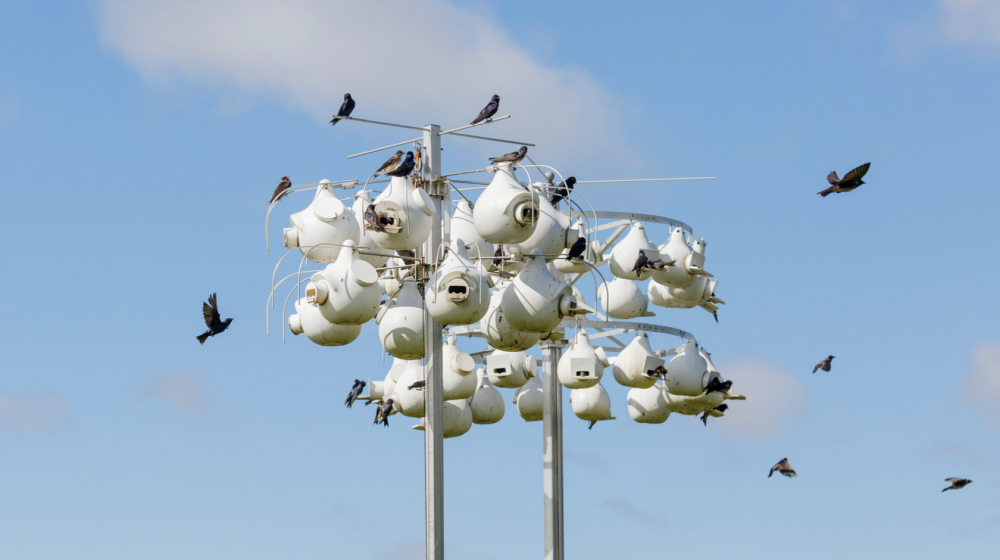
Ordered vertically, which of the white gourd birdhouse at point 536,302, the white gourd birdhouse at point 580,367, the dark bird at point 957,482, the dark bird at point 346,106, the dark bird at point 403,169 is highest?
the dark bird at point 346,106

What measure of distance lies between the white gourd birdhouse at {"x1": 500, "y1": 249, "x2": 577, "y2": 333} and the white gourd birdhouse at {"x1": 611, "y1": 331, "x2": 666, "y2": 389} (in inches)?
217

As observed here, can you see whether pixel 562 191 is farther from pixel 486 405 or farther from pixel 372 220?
pixel 486 405

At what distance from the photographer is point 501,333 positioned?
60.2ft

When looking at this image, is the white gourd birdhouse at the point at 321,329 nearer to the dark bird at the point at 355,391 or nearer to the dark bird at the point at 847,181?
the dark bird at the point at 355,391

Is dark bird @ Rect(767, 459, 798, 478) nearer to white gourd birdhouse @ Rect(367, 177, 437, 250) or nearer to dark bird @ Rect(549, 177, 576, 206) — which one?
dark bird @ Rect(549, 177, 576, 206)

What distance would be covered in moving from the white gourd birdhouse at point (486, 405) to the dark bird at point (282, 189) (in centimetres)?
498

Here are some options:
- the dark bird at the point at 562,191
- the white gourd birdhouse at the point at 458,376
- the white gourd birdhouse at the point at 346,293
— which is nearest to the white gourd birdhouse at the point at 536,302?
the dark bird at the point at 562,191

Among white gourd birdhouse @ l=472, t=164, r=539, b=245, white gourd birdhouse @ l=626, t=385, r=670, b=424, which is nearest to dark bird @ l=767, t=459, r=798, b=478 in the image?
white gourd birdhouse @ l=626, t=385, r=670, b=424

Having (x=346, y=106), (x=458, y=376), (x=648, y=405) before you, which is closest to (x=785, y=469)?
(x=648, y=405)

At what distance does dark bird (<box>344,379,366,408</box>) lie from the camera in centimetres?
2148

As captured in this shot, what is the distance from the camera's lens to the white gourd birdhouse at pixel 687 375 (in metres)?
23.3

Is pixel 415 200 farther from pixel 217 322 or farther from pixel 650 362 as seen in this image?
pixel 650 362

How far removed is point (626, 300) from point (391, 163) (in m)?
6.80

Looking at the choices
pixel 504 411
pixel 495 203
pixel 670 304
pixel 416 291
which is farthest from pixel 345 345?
pixel 670 304
